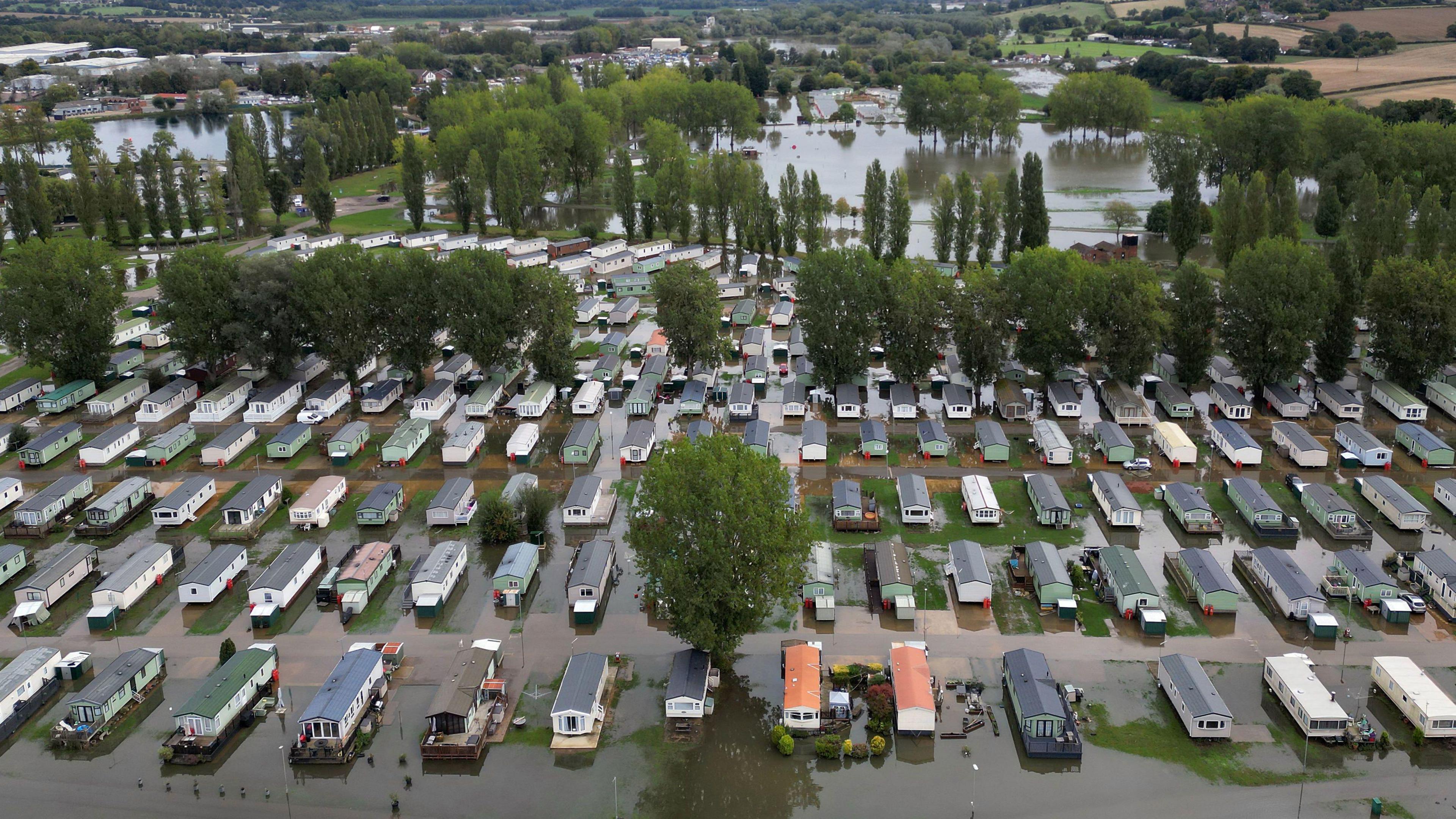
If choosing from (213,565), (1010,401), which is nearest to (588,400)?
(213,565)

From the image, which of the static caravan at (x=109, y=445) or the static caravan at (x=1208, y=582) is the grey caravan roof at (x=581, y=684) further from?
the static caravan at (x=109, y=445)

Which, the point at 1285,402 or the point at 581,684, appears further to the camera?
the point at 1285,402

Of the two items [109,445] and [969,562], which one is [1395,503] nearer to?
[969,562]

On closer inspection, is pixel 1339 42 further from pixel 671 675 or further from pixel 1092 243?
pixel 671 675

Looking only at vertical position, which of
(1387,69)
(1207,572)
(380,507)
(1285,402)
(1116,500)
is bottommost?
(1207,572)

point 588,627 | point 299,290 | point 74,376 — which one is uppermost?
point 299,290

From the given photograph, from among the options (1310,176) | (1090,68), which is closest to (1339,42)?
(1090,68)

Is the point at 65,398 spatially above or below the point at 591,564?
above
